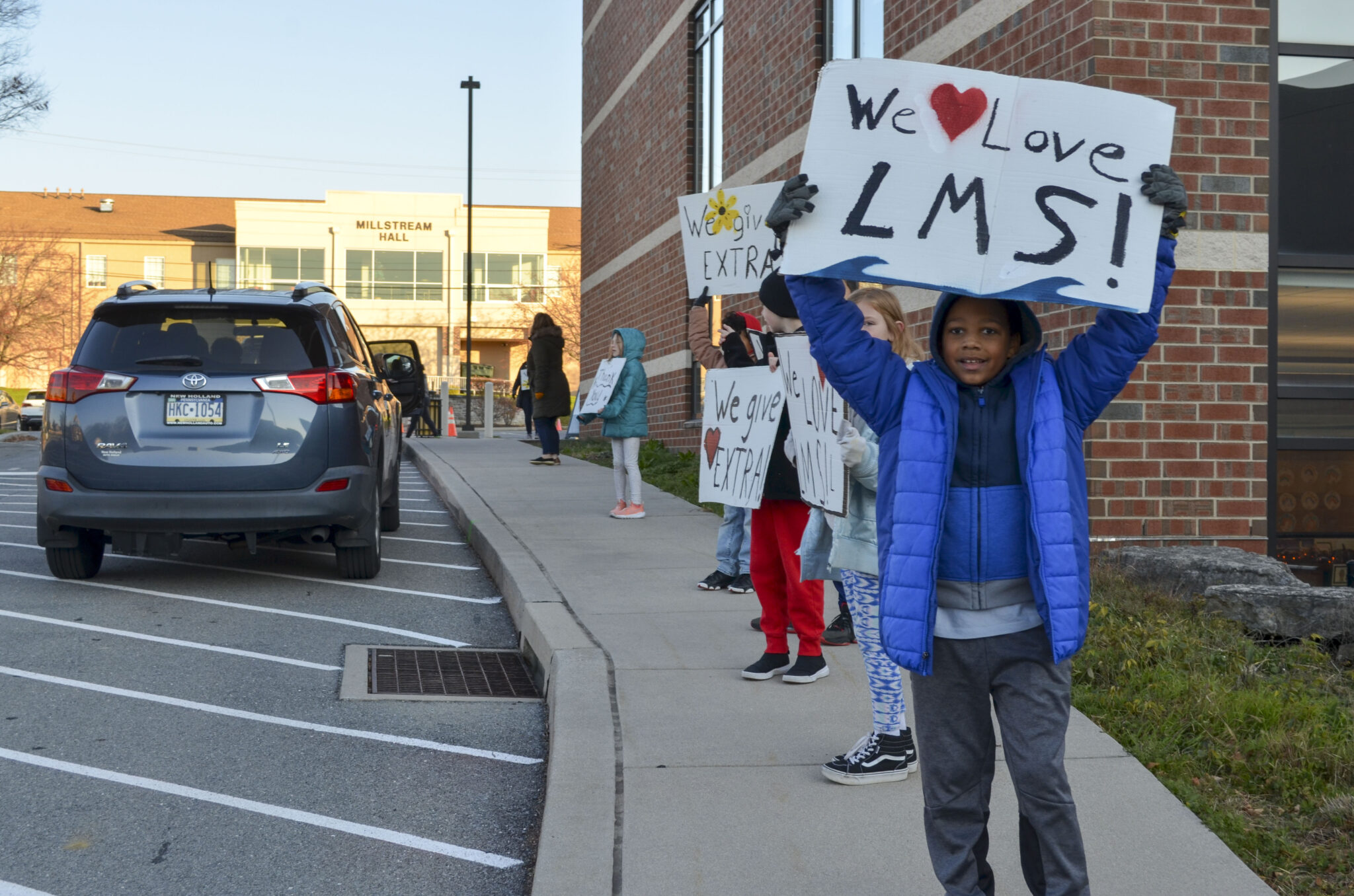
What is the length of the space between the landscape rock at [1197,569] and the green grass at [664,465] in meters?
3.96

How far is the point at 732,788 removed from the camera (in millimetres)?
4168

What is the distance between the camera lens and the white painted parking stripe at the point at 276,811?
3914 mm

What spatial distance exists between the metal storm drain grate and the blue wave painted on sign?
3.31 m

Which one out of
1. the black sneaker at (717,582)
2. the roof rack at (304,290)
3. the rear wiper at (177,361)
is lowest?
the black sneaker at (717,582)

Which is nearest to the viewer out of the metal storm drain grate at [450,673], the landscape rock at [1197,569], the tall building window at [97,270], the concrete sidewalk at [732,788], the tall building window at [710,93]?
the concrete sidewalk at [732,788]

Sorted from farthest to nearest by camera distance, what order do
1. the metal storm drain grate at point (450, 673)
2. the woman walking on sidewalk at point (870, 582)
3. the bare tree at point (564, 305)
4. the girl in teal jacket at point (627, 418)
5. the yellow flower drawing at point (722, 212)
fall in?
the bare tree at point (564, 305) < the girl in teal jacket at point (627, 418) < the yellow flower drawing at point (722, 212) < the metal storm drain grate at point (450, 673) < the woman walking on sidewalk at point (870, 582)

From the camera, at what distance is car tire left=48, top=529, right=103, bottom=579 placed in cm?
818

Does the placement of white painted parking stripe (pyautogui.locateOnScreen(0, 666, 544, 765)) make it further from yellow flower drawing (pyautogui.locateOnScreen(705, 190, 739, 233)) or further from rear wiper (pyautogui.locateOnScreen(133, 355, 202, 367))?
yellow flower drawing (pyautogui.locateOnScreen(705, 190, 739, 233))

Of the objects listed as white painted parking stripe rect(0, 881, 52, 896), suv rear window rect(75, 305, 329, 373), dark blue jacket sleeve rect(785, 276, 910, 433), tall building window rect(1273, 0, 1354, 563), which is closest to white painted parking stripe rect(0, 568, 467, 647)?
suv rear window rect(75, 305, 329, 373)

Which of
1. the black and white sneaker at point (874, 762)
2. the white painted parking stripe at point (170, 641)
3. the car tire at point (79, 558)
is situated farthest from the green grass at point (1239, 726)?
the car tire at point (79, 558)

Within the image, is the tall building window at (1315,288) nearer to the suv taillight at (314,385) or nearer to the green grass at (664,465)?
the green grass at (664,465)

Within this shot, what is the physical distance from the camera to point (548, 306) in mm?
66250

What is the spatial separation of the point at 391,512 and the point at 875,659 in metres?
7.18

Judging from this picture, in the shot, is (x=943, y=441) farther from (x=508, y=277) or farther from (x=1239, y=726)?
(x=508, y=277)
